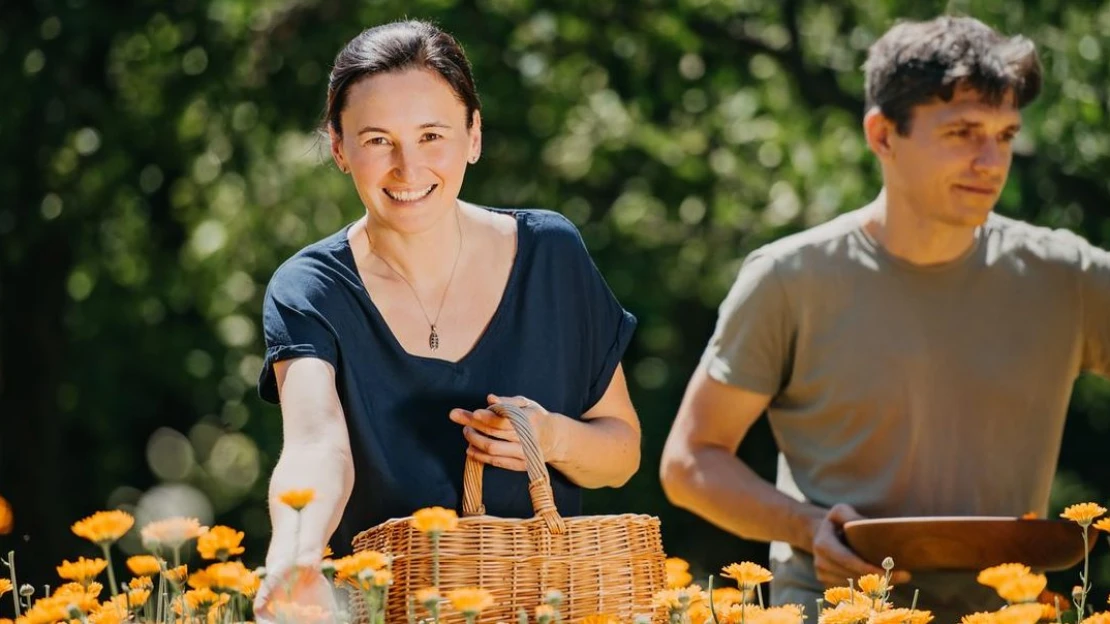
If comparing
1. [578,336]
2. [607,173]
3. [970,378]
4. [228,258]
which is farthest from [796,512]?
[228,258]

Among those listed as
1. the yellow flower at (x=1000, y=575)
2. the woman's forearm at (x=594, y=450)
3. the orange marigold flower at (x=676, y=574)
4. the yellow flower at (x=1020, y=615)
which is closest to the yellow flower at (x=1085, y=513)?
the yellow flower at (x=1000, y=575)

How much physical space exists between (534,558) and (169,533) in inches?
18.0

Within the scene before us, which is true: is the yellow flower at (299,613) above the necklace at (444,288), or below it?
below

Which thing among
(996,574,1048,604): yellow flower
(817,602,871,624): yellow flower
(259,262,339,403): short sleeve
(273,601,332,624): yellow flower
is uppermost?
(259,262,339,403): short sleeve

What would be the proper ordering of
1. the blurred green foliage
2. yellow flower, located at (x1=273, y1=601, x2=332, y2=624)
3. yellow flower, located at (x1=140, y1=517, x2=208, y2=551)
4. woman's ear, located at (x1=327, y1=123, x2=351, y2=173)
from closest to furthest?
yellow flower, located at (x1=273, y1=601, x2=332, y2=624) < yellow flower, located at (x1=140, y1=517, x2=208, y2=551) < woman's ear, located at (x1=327, y1=123, x2=351, y2=173) < the blurred green foliage

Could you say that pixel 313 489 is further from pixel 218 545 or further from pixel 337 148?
pixel 337 148

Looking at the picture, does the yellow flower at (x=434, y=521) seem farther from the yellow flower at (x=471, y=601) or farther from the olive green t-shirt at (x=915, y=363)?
the olive green t-shirt at (x=915, y=363)

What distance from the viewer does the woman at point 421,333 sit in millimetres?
2537

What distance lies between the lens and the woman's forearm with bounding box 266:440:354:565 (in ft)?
7.39

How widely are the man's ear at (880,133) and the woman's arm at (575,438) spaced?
1.14 meters

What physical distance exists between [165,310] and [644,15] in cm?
311

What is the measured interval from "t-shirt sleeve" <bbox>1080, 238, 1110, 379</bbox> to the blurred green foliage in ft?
11.3

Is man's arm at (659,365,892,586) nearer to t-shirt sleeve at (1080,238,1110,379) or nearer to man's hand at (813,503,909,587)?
man's hand at (813,503,909,587)

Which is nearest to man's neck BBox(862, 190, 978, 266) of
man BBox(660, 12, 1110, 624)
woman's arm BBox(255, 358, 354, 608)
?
man BBox(660, 12, 1110, 624)
